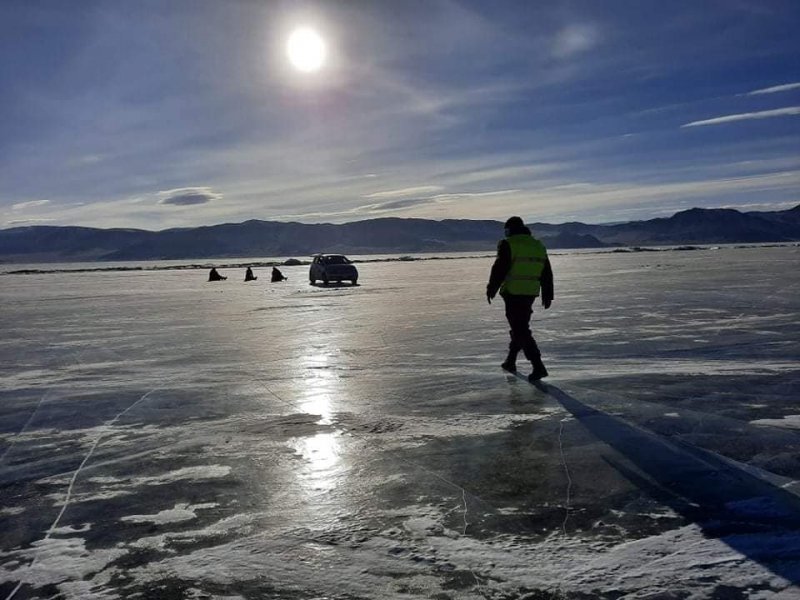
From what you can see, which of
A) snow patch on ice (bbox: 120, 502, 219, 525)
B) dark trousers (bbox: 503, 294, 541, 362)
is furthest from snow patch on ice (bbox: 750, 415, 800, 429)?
snow patch on ice (bbox: 120, 502, 219, 525)

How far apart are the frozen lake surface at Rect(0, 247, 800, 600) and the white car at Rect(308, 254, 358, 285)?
20719 millimetres

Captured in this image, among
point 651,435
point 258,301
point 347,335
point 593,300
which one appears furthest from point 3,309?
point 651,435

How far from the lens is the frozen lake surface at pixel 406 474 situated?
3.12m

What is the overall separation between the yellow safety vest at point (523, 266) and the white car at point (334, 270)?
23.3 m

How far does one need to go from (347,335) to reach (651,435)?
7789 mm

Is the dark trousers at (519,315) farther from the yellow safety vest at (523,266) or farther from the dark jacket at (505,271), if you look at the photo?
the dark jacket at (505,271)

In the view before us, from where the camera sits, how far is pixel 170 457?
5.16m

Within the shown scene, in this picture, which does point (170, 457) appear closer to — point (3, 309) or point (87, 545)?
point (87, 545)

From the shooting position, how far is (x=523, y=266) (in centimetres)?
807

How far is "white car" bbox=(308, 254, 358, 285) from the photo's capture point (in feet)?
102

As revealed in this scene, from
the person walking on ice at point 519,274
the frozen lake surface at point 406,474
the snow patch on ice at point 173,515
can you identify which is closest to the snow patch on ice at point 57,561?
the frozen lake surface at point 406,474

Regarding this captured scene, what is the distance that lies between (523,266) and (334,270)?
23643 mm

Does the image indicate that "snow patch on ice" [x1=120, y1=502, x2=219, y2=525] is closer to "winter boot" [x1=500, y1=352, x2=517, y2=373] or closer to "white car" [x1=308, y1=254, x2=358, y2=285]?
"winter boot" [x1=500, y1=352, x2=517, y2=373]

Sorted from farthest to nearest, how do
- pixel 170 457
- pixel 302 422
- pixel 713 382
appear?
pixel 713 382, pixel 302 422, pixel 170 457
